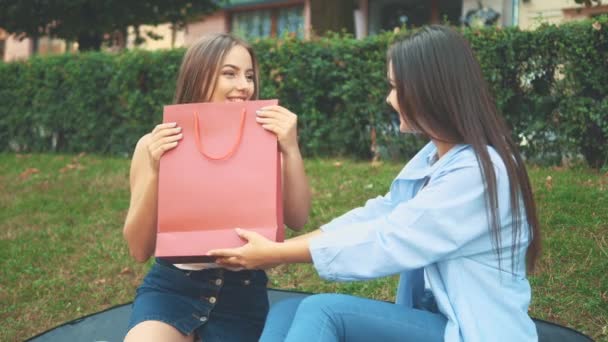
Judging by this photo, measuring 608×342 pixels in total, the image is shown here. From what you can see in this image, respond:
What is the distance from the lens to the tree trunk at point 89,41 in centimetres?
1225

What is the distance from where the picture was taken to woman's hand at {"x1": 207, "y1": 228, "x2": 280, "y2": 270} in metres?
1.86

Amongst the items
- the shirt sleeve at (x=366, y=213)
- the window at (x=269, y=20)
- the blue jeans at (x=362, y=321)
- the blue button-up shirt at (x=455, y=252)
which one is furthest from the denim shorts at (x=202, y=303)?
the window at (x=269, y=20)

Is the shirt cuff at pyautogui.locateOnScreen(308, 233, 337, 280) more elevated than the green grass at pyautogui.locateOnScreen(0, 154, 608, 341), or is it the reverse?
the shirt cuff at pyautogui.locateOnScreen(308, 233, 337, 280)

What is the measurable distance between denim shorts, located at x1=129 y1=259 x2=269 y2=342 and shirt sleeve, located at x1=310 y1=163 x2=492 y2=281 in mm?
657

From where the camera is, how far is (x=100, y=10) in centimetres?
1161

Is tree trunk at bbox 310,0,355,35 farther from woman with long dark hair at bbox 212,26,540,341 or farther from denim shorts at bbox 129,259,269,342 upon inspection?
woman with long dark hair at bbox 212,26,540,341

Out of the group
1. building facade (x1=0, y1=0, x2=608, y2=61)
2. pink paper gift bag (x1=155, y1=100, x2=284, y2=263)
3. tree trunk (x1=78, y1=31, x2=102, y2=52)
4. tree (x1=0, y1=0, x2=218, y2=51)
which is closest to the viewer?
pink paper gift bag (x1=155, y1=100, x2=284, y2=263)

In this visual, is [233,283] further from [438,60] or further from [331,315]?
[438,60]

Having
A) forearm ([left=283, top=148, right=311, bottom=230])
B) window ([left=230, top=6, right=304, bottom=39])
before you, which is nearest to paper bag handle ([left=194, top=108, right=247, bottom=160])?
forearm ([left=283, top=148, right=311, bottom=230])

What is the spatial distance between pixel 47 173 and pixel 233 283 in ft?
18.4

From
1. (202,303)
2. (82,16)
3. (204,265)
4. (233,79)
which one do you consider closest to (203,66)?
(233,79)

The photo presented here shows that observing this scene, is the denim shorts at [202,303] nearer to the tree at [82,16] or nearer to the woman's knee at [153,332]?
the woman's knee at [153,332]

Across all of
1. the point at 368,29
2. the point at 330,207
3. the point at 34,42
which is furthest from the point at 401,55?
the point at 34,42

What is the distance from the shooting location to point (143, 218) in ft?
7.26
